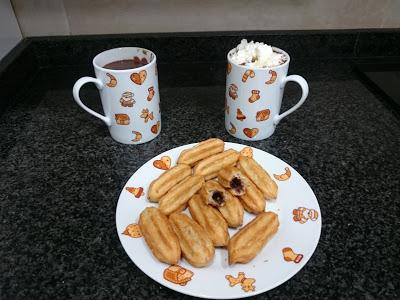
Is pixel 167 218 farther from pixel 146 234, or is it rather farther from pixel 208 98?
pixel 208 98

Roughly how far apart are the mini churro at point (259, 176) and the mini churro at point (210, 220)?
3.2 inches

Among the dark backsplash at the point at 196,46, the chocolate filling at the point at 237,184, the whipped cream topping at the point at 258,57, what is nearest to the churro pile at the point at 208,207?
the chocolate filling at the point at 237,184

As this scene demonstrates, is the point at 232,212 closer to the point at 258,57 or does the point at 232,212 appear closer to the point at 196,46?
the point at 258,57

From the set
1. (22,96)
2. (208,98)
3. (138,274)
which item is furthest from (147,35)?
(138,274)

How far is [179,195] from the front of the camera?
0.44m

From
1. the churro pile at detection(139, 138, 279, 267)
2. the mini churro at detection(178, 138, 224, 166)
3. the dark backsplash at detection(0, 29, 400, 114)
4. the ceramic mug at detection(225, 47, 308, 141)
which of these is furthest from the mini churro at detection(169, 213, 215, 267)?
the dark backsplash at detection(0, 29, 400, 114)

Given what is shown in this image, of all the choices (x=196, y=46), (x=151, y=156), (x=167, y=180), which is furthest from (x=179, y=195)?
(x=196, y=46)

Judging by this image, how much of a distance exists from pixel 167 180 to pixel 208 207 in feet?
0.26

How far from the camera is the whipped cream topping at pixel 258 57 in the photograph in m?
0.51

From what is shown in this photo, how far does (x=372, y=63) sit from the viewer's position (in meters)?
0.82

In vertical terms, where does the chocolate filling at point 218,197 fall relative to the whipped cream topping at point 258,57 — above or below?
below

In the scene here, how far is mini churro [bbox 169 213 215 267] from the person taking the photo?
14.5 inches

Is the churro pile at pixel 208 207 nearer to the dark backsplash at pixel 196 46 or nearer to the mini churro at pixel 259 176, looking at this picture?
the mini churro at pixel 259 176

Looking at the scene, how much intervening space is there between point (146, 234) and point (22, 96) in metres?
0.51
